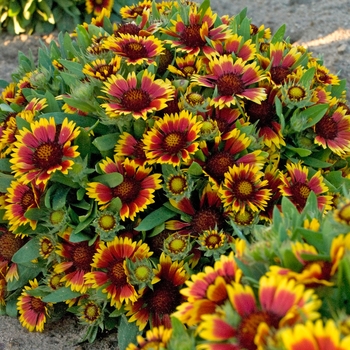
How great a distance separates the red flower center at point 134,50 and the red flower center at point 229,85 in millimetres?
275

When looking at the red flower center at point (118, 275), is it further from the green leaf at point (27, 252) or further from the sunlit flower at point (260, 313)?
the sunlit flower at point (260, 313)

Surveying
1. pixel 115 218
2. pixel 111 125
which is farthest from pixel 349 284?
pixel 111 125

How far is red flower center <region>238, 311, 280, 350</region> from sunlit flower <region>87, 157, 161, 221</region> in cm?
81

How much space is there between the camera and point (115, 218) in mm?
1679

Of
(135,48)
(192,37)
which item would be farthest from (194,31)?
(135,48)

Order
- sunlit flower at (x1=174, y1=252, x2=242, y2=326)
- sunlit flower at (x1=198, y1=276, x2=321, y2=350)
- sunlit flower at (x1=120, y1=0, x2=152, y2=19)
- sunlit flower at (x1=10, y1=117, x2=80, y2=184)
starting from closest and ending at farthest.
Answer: sunlit flower at (x1=198, y1=276, x2=321, y2=350) < sunlit flower at (x1=174, y1=252, x2=242, y2=326) < sunlit flower at (x1=10, y1=117, x2=80, y2=184) < sunlit flower at (x1=120, y1=0, x2=152, y2=19)

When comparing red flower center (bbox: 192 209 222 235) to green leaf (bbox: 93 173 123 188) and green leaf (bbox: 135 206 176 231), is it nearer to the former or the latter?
green leaf (bbox: 135 206 176 231)

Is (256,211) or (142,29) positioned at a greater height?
(142,29)

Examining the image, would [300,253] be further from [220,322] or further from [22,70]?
[22,70]

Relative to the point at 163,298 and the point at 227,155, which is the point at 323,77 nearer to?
the point at 227,155

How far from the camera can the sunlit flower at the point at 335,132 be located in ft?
6.09

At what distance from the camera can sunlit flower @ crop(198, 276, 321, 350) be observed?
2.80ft

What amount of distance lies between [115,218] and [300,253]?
0.80m

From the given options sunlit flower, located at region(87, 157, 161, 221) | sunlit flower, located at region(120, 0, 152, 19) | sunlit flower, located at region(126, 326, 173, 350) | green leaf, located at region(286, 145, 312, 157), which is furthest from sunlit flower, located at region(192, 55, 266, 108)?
sunlit flower, located at region(126, 326, 173, 350)
